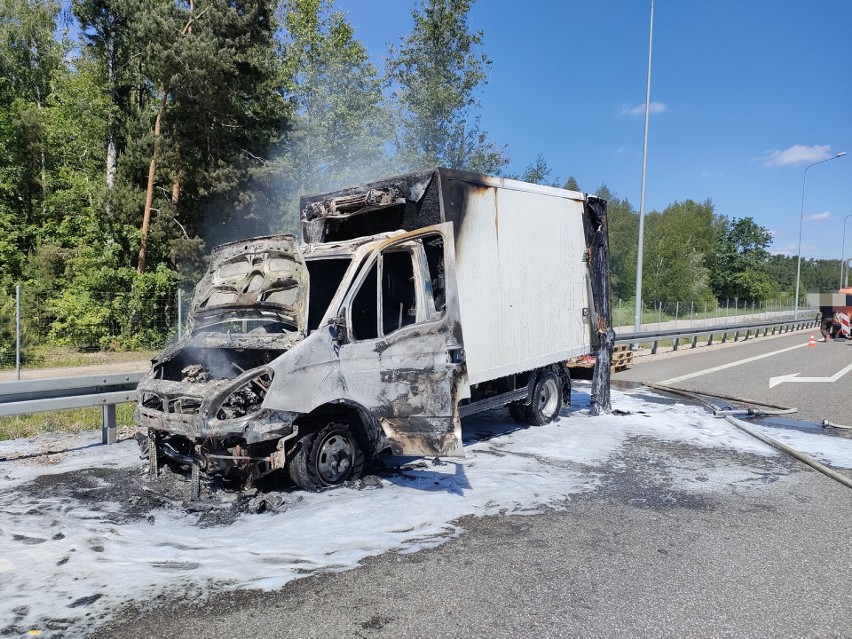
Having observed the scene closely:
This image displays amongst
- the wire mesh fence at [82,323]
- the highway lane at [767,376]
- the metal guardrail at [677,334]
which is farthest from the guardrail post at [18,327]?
the metal guardrail at [677,334]

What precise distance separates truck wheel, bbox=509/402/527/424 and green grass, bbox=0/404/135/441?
5102mm

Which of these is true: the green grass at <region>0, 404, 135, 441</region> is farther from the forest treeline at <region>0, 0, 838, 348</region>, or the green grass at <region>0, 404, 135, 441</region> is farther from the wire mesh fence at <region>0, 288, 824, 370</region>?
the forest treeline at <region>0, 0, 838, 348</region>

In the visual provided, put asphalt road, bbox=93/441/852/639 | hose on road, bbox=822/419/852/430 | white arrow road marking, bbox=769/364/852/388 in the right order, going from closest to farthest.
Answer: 1. asphalt road, bbox=93/441/852/639
2. hose on road, bbox=822/419/852/430
3. white arrow road marking, bbox=769/364/852/388

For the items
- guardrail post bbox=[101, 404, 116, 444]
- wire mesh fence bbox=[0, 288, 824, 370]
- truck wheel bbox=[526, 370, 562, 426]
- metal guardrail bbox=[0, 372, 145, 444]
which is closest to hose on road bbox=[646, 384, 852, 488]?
truck wheel bbox=[526, 370, 562, 426]

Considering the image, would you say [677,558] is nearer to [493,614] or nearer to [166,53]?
[493,614]

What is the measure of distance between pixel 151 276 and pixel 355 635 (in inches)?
765

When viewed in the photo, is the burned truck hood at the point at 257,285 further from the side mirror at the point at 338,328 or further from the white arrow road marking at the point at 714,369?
the white arrow road marking at the point at 714,369

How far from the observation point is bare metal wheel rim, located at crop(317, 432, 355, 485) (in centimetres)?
506

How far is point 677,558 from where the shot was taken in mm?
3906

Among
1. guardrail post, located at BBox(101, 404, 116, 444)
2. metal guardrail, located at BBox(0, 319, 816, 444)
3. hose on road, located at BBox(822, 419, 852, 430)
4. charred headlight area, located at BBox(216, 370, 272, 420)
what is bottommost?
hose on road, located at BBox(822, 419, 852, 430)

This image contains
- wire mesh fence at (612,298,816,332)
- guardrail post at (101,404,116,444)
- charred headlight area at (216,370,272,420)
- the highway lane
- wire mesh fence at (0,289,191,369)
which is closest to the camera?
charred headlight area at (216,370,272,420)

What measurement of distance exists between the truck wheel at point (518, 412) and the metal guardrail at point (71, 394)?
4631 mm

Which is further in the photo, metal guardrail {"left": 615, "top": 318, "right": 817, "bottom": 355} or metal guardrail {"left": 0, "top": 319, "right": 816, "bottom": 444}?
metal guardrail {"left": 615, "top": 318, "right": 817, "bottom": 355}

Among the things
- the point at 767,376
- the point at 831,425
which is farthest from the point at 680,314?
the point at 831,425
